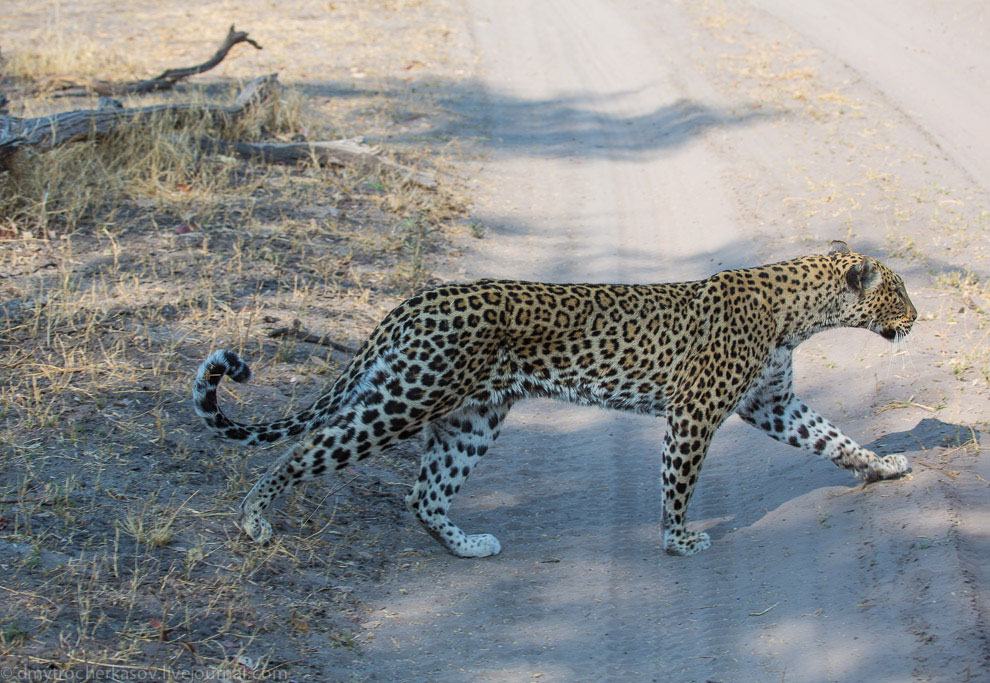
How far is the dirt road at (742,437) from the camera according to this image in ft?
15.7

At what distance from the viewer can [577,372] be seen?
18.4ft

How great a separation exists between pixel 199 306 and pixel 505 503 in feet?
11.6

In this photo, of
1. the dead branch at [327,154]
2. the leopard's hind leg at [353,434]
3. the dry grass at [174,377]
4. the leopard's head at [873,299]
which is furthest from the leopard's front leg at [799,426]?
the dead branch at [327,154]

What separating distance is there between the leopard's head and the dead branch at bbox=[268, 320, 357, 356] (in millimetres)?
3979

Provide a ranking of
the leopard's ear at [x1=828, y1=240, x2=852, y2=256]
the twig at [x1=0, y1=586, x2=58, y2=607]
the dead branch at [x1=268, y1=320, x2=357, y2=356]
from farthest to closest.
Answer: the dead branch at [x1=268, y1=320, x2=357, y2=356] → the leopard's ear at [x1=828, y1=240, x2=852, y2=256] → the twig at [x1=0, y1=586, x2=58, y2=607]

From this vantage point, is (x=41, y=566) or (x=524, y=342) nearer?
(x=41, y=566)

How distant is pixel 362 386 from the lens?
5.26m

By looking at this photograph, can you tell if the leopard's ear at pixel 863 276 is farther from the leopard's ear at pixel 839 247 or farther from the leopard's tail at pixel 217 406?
the leopard's tail at pixel 217 406

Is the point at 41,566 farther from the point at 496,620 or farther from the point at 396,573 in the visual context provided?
the point at 496,620

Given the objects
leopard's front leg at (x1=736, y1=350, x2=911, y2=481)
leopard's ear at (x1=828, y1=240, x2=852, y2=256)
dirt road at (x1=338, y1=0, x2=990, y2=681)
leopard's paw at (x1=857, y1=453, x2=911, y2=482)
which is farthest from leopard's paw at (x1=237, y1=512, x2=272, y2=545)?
leopard's ear at (x1=828, y1=240, x2=852, y2=256)

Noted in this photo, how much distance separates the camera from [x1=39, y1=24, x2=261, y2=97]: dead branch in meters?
13.5

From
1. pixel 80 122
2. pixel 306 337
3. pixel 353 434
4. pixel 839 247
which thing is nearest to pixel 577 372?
pixel 353 434

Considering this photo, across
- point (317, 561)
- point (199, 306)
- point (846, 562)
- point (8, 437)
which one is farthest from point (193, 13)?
point (846, 562)

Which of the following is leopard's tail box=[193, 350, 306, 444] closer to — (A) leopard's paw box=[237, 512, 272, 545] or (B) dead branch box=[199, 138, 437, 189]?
(A) leopard's paw box=[237, 512, 272, 545]
